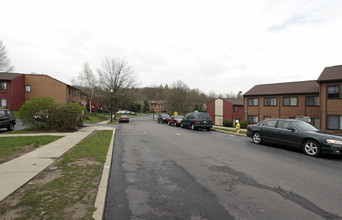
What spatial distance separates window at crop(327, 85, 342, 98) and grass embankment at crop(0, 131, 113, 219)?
22885mm

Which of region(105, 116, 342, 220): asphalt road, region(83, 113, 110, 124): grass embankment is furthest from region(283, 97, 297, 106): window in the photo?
region(83, 113, 110, 124): grass embankment

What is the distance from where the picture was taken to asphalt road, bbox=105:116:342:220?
3201mm

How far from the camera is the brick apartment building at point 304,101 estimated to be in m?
19.0

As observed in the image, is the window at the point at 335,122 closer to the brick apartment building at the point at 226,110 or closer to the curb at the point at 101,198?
the brick apartment building at the point at 226,110

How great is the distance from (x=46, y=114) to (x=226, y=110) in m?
34.3

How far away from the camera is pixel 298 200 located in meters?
3.67

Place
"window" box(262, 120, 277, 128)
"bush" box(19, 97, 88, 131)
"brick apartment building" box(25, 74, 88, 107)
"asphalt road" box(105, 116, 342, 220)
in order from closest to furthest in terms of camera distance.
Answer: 1. "asphalt road" box(105, 116, 342, 220)
2. "window" box(262, 120, 277, 128)
3. "bush" box(19, 97, 88, 131)
4. "brick apartment building" box(25, 74, 88, 107)

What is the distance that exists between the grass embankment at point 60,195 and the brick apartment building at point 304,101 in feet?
74.5

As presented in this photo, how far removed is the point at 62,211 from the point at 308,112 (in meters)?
29.5

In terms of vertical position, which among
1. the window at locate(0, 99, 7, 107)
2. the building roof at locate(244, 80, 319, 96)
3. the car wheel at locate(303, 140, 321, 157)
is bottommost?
the car wheel at locate(303, 140, 321, 157)

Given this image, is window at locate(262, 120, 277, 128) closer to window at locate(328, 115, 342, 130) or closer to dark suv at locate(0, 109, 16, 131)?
window at locate(328, 115, 342, 130)

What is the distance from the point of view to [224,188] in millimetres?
A: 4223

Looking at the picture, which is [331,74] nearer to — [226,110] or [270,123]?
[270,123]

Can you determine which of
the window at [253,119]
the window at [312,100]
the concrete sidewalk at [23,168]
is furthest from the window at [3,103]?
the window at [312,100]
